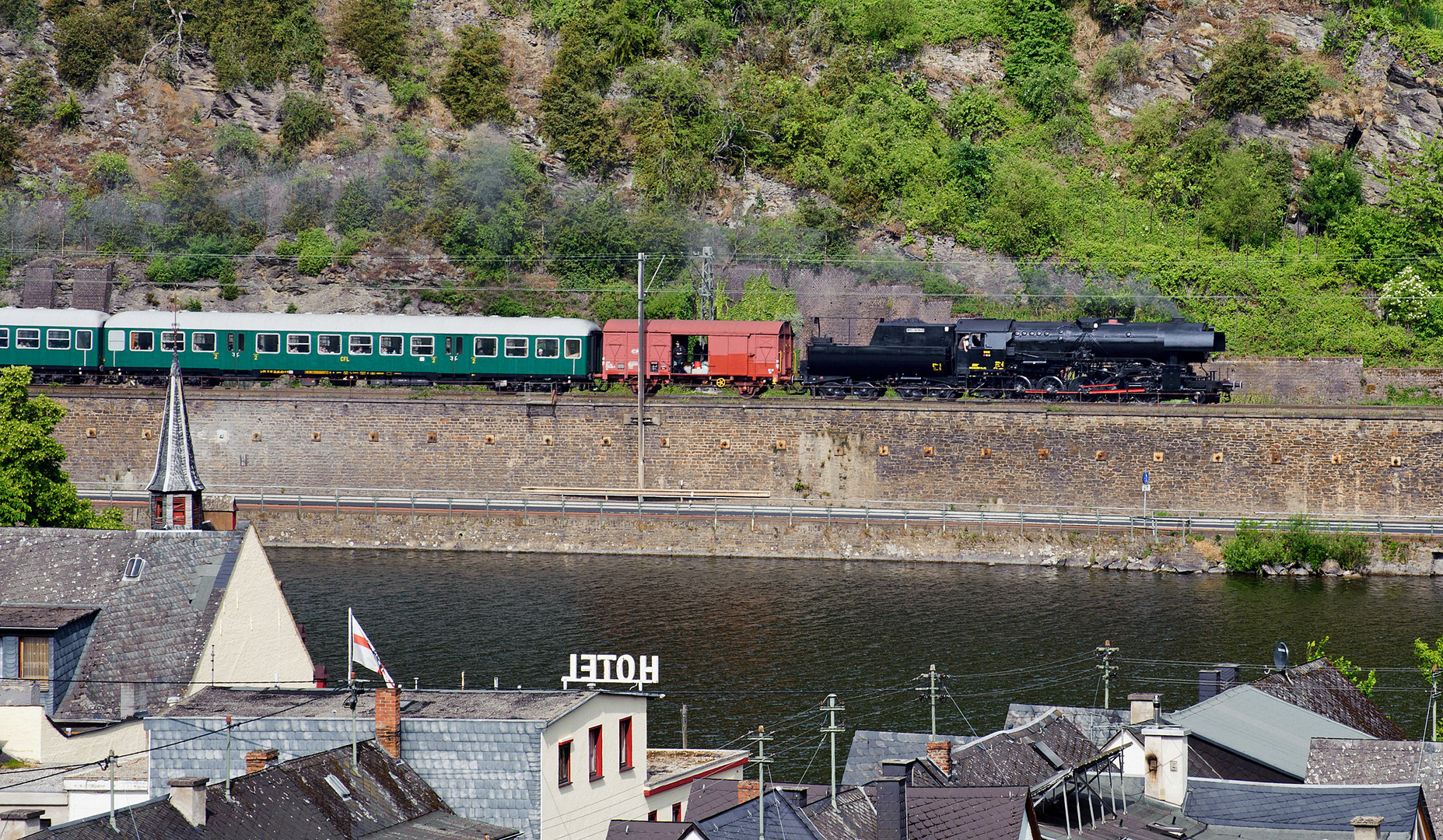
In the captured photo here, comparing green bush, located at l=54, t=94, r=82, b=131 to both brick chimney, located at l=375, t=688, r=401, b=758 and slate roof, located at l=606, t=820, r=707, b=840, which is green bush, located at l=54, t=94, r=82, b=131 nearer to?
brick chimney, located at l=375, t=688, r=401, b=758

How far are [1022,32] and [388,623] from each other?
155 feet

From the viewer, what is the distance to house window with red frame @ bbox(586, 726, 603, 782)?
2062 cm

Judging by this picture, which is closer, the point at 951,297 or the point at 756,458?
the point at 756,458

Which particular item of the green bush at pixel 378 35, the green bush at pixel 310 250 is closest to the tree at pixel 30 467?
the green bush at pixel 310 250

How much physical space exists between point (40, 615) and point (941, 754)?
1363cm

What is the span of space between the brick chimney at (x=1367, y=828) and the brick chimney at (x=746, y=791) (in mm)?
6322

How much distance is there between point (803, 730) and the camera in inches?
1125

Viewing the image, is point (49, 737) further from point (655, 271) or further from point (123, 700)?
point (655, 271)

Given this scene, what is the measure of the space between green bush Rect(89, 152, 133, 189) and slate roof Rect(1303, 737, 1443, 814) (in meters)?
61.9

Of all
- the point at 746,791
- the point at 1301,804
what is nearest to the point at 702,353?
the point at 746,791

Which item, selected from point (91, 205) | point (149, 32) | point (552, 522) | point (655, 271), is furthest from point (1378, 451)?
point (149, 32)

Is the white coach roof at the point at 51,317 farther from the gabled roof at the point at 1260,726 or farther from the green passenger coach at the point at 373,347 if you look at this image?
the gabled roof at the point at 1260,726

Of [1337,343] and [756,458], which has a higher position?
[1337,343]

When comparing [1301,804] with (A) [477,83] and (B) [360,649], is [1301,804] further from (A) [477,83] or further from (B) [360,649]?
(A) [477,83]
